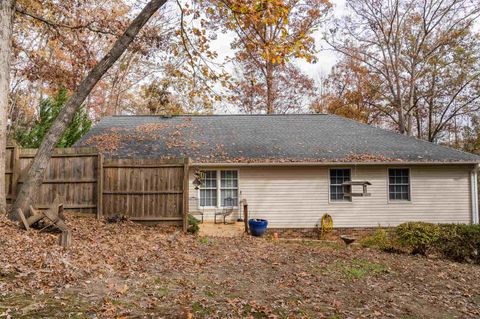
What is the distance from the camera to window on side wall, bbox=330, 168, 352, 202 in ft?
45.4

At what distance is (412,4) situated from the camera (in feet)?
74.5

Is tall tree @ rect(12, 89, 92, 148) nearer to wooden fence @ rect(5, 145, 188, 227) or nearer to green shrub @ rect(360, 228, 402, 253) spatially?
wooden fence @ rect(5, 145, 188, 227)

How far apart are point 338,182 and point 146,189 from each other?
752 centimetres

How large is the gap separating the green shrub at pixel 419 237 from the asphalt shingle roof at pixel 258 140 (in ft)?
15.1

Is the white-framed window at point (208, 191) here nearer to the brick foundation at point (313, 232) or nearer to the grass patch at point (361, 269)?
the brick foundation at point (313, 232)

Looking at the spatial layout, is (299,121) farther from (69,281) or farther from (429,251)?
(69,281)

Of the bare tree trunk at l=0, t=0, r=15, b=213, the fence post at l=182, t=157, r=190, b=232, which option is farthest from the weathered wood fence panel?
the fence post at l=182, t=157, r=190, b=232

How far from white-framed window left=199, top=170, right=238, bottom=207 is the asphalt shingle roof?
25.0 inches

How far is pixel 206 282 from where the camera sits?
517 centimetres

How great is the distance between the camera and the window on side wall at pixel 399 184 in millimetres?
13867

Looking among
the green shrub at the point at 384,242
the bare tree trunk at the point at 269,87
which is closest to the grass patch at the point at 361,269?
the green shrub at the point at 384,242

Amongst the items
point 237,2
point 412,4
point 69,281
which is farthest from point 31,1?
point 412,4

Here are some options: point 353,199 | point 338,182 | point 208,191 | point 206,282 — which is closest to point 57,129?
point 206,282

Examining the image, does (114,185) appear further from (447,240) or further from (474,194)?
(474,194)
